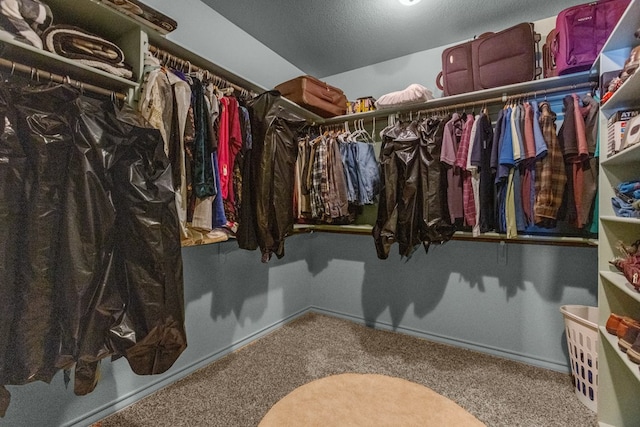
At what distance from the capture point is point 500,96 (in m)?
1.89

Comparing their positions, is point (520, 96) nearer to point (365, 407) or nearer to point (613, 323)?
point (613, 323)

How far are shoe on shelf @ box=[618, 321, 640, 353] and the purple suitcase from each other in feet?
4.49

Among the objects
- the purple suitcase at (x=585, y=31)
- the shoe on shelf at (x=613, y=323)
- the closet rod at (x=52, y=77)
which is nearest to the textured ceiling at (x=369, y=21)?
the purple suitcase at (x=585, y=31)

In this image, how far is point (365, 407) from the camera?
1.10 meters

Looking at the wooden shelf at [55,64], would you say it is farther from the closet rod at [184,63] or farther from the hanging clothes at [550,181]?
the hanging clothes at [550,181]

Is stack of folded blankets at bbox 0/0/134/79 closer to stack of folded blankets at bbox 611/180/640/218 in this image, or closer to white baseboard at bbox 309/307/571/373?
stack of folded blankets at bbox 611/180/640/218

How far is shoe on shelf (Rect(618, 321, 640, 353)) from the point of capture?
3.91 feet

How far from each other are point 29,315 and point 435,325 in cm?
243

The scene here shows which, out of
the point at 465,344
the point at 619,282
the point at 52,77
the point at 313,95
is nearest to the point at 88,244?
the point at 52,77

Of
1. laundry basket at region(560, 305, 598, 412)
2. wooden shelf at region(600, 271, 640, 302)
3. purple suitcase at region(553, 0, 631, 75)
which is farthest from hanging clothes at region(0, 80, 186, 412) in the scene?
purple suitcase at region(553, 0, 631, 75)

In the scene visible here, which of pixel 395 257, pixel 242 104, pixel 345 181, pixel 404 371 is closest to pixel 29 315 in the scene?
pixel 242 104

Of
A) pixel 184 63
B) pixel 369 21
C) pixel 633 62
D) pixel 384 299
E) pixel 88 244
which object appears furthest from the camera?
pixel 384 299

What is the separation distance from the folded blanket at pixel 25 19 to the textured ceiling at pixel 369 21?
1.14 m

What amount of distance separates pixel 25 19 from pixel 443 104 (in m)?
2.21
